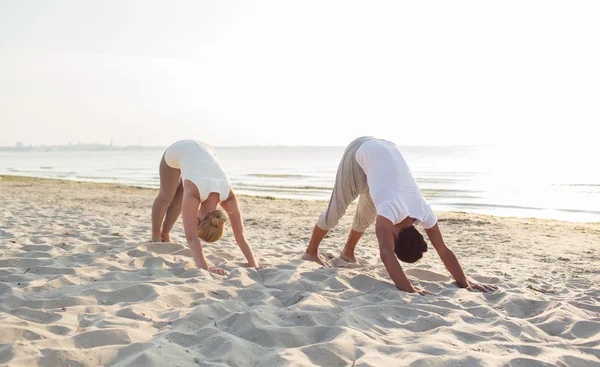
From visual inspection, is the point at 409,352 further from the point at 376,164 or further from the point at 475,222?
the point at 475,222

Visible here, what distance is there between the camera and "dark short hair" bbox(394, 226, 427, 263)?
423 cm

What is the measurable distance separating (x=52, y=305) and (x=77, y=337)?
29.9 inches

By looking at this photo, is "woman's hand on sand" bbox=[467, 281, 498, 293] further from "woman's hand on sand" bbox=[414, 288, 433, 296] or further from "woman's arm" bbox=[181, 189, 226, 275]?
"woman's arm" bbox=[181, 189, 226, 275]

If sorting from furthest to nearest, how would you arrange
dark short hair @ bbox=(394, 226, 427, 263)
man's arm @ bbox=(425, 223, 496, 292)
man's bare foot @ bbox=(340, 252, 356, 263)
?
1. man's bare foot @ bbox=(340, 252, 356, 263)
2. man's arm @ bbox=(425, 223, 496, 292)
3. dark short hair @ bbox=(394, 226, 427, 263)

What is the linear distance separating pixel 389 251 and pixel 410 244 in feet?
0.81

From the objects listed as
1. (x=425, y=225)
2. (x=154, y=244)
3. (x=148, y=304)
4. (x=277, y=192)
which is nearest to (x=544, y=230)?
(x=425, y=225)

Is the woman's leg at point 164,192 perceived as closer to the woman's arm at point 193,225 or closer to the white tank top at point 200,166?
the white tank top at point 200,166

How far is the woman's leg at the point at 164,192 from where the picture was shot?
543 cm

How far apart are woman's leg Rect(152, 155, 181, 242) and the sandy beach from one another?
0.29 m

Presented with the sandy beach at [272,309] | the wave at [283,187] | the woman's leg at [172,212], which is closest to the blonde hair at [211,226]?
the sandy beach at [272,309]

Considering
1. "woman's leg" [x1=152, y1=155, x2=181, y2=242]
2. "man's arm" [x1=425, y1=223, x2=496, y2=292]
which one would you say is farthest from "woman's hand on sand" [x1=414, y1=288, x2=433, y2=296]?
"woman's leg" [x1=152, y1=155, x2=181, y2=242]

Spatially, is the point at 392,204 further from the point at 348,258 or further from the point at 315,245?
the point at 348,258

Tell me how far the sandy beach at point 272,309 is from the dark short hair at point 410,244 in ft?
0.96

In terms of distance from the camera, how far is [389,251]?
409cm
